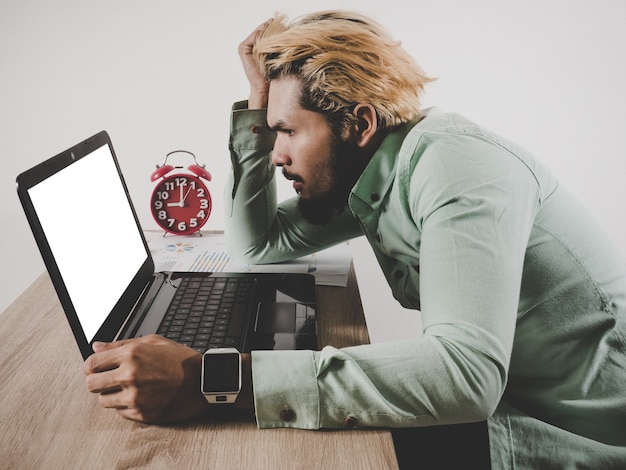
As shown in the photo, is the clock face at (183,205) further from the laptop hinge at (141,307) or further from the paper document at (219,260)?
the laptop hinge at (141,307)

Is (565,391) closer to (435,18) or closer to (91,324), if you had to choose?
(91,324)

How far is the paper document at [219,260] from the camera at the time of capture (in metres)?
1.27

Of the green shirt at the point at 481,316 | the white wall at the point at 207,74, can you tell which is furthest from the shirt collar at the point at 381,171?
the white wall at the point at 207,74

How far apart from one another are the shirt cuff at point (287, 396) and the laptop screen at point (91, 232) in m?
0.30

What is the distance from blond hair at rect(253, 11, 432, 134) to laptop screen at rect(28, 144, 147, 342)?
41 centimetres

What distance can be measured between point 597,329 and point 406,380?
Answer: 1.43 feet

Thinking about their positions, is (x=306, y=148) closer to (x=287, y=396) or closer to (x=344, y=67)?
(x=344, y=67)

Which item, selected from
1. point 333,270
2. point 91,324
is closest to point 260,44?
point 333,270

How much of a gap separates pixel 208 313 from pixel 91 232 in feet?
0.84

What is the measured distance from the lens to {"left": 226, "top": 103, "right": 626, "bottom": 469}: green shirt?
71 cm

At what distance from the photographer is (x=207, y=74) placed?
201 centimetres

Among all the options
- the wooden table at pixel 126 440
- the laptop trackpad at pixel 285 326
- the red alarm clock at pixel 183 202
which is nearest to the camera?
the wooden table at pixel 126 440

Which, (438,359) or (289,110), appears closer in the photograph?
(438,359)

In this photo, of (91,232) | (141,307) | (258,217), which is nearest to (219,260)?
(258,217)
